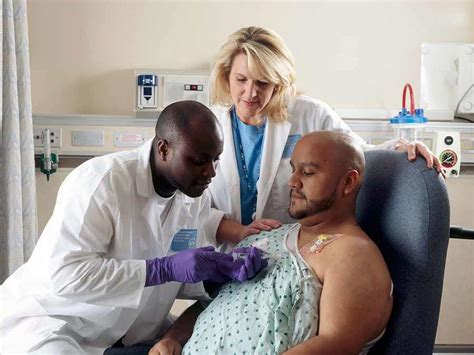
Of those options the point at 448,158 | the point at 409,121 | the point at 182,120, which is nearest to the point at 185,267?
the point at 182,120

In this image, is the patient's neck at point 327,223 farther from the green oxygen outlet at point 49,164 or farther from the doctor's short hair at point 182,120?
the green oxygen outlet at point 49,164

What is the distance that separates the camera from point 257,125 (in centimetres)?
196

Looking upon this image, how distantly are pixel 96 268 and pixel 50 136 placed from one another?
→ 153 cm

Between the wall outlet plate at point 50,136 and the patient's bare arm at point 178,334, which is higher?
the wall outlet plate at point 50,136

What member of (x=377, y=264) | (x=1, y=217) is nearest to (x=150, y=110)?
(x=1, y=217)

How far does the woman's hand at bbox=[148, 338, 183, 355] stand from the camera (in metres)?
1.48

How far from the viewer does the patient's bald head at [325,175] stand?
58.3 inches

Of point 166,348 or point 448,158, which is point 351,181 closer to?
point 166,348

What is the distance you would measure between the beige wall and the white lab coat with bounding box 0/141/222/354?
4.40 ft

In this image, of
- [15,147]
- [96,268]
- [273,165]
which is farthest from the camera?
[15,147]

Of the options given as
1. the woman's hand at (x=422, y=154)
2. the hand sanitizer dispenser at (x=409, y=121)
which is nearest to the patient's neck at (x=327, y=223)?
the woman's hand at (x=422, y=154)

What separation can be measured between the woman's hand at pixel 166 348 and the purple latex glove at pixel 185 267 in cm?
18

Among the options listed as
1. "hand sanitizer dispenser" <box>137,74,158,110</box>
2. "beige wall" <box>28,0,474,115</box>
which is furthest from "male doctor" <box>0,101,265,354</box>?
"beige wall" <box>28,0,474,115</box>

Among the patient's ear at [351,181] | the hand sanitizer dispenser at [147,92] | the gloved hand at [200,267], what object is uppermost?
the hand sanitizer dispenser at [147,92]
